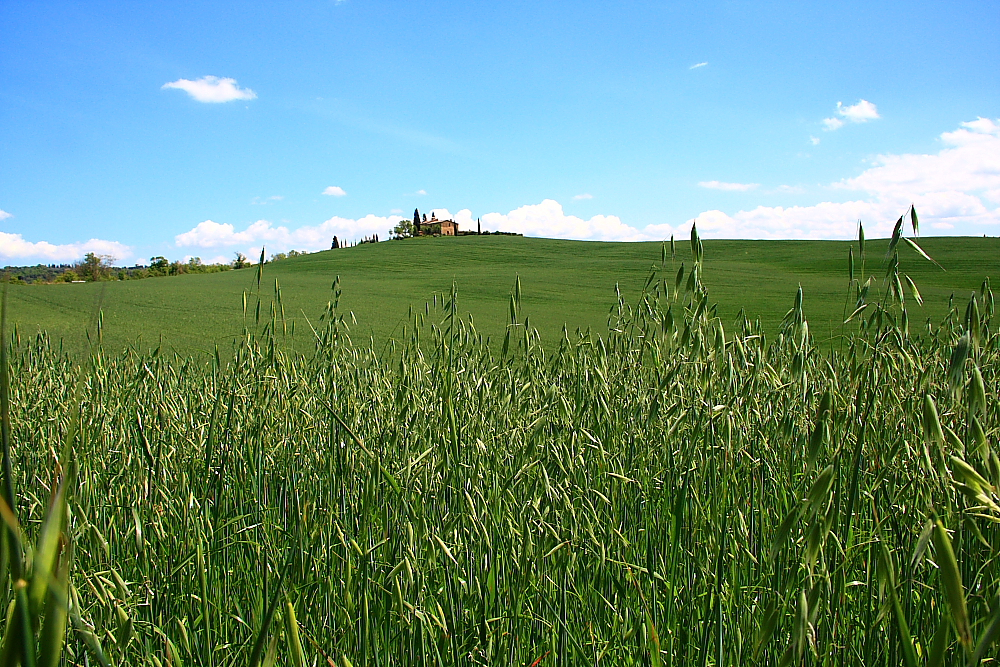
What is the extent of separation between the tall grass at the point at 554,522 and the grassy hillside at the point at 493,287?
1.11 meters

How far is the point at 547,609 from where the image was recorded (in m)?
1.56

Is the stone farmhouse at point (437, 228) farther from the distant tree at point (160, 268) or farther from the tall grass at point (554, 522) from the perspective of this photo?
the tall grass at point (554, 522)

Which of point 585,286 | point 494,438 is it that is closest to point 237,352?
point 494,438

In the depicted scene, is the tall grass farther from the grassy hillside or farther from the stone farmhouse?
the stone farmhouse

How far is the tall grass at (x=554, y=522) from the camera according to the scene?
47.6 inches

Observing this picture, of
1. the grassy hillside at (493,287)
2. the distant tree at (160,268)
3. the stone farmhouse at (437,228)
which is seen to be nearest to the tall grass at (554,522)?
the grassy hillside at (493,287)

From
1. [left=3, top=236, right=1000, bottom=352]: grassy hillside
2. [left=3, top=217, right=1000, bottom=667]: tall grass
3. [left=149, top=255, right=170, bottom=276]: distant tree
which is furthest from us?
[left=149, top=255, right=170, bottom=276]: distant tree

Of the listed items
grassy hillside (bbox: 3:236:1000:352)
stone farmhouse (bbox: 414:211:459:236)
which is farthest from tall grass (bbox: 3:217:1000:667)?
stone farmhouse (bbox: 414:211:459:236)

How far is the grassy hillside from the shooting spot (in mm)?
11234

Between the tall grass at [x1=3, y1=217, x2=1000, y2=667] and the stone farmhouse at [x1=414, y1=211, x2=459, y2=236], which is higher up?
the stone farmhouse at [x1=414, y1=211, x2=459, y2=236]

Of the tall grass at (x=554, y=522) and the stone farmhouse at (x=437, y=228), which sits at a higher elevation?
the stone farmhouse at (x=437, y=228)

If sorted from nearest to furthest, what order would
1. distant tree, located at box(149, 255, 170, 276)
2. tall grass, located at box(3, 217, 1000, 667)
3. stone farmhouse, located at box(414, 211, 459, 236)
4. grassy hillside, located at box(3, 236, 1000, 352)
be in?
tall grass, located at box(3, 217, 1000, 667) → grassy hillside, located at box(3, 236, 1000, 352) → distant tree, located at box(149, 255, 170, 276) → stone farmhouse, located at box(414, 211, 459, 236)

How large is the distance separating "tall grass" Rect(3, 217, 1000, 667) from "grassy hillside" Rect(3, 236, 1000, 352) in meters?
1.11

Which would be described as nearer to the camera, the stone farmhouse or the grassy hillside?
the grassy hillside
